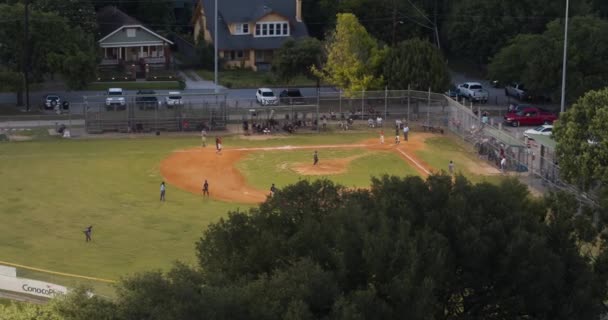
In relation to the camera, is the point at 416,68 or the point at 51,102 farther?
the point at 51,102

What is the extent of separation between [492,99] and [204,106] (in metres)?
22.5

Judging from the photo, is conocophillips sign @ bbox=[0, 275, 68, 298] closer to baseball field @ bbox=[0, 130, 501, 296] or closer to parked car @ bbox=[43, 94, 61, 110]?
baseball field @ bbox=[0, 130, 501, 296]

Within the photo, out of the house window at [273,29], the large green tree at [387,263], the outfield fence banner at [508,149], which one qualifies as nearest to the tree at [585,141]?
the outfield fence banner at [508,149]

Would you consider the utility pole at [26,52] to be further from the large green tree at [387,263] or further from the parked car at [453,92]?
the large green tree at [387,263]

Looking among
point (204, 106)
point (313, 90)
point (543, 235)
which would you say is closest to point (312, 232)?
point (543, 235)

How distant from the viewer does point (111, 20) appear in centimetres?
8756

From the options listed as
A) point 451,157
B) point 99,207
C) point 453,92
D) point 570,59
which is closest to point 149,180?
point 99,207

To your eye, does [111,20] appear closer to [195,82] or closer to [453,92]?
[195,82]

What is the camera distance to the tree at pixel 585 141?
164 ft

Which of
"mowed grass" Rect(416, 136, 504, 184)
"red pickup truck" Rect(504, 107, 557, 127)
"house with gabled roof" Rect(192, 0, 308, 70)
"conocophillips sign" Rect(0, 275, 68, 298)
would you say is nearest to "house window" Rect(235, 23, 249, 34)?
"house with gabled roof" Rect(192, 0, 308, 70)

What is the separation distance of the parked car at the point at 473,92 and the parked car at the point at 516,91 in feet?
5.93

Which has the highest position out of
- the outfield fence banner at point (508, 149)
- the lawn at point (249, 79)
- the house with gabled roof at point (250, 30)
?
the house with gabled roof at point (250, 30)

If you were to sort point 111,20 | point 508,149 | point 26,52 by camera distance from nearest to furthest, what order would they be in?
point 508,149 → point 26,52 → point 111,20

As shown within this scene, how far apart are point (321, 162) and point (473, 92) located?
21.3 metres
